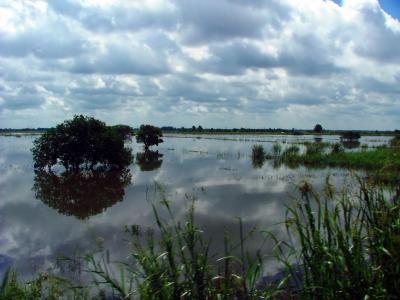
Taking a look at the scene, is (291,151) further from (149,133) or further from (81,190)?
(81,190)

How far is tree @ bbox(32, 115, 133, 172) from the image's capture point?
2469 cm

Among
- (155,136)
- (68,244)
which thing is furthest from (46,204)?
(155,136)

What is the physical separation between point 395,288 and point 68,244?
8.62 m

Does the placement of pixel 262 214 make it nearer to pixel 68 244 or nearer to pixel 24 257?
pixel 68 244

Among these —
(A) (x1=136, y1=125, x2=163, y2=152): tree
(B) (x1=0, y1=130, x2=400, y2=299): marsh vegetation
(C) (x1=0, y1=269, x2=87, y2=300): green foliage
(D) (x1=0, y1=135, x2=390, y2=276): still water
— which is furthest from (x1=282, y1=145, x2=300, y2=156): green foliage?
(C) (x1=0, y1=269, x2=87, y2=300): green foliage

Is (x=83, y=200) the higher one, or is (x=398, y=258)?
(x=398, y=258)

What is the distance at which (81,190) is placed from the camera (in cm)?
1884

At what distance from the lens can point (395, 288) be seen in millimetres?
3477

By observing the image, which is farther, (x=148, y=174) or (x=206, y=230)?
(x=148, y=174)

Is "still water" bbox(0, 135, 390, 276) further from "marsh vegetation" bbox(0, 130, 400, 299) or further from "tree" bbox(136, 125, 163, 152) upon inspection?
"tree" bbox(136, 125, 163, 152)

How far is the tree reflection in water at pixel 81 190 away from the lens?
15.1m

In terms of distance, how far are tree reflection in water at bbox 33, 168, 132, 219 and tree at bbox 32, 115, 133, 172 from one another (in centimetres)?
80

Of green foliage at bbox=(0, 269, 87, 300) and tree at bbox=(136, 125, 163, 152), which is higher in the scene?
tree at bbox=(136, 125, 163, 152)

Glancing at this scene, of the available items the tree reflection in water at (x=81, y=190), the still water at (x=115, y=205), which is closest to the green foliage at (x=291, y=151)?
the still water at (x=115, y=205)
